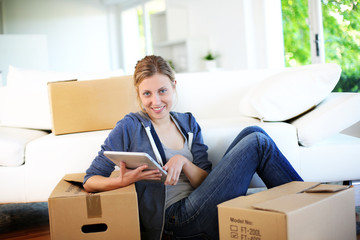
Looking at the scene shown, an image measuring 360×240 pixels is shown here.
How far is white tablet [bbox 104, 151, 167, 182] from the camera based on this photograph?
123 centimetres

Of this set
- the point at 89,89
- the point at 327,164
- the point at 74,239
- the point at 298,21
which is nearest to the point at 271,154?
the point at 327,164

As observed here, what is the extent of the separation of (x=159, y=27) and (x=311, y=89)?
497 cm

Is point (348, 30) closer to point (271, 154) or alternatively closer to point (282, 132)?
point (282, 132)

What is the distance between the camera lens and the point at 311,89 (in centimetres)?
205

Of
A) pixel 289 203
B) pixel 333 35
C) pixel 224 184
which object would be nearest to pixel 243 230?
pixel 289 203

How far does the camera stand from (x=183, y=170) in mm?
1557

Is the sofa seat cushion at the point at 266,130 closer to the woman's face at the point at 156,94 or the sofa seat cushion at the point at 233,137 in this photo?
the sofa seat cushion at the point at 233,137

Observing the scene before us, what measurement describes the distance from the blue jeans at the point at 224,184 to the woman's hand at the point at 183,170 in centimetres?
8

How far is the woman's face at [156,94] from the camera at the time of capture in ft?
5.40

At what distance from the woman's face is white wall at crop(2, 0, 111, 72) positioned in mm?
Answer: 7089


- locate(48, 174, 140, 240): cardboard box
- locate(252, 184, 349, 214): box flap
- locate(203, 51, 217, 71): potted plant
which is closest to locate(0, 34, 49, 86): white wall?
locate(203, 51, 217, 71): potted plant

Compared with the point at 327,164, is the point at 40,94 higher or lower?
higher

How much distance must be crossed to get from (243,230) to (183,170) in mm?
387

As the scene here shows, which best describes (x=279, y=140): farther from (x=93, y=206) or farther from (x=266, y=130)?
(x=93, y=206)
